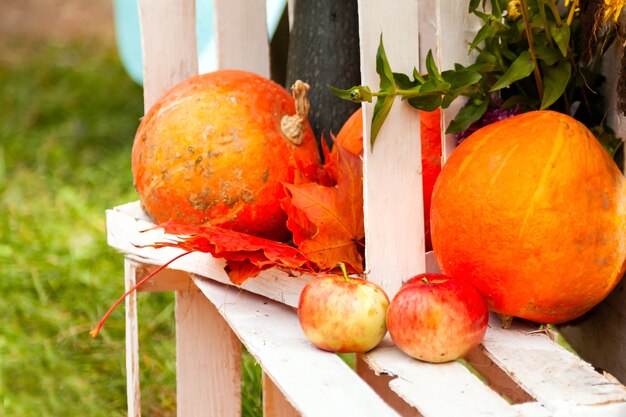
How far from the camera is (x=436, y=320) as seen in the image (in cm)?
96

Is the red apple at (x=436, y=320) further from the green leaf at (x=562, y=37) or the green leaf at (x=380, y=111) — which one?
the green leaf at (x=562, y=37)

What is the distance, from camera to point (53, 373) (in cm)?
232

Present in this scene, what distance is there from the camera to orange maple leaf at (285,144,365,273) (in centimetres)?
115

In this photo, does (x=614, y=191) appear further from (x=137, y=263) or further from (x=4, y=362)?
(x=4, y=362)

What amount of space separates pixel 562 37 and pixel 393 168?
26 centimetres

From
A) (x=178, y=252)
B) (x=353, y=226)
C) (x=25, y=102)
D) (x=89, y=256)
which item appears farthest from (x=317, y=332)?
(x=25, y=102)

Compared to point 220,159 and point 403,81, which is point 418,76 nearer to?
point 403,81

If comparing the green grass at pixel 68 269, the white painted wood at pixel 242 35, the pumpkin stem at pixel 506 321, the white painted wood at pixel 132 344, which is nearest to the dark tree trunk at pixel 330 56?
the white painted wood at pixel 242 35

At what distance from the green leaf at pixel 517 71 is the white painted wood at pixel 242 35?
24.9 inches

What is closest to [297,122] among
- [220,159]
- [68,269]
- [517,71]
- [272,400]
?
[220,159]

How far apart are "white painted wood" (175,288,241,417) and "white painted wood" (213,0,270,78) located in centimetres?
42

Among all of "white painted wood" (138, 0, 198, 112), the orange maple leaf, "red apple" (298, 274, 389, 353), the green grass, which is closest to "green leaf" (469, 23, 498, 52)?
the orange maple leaf

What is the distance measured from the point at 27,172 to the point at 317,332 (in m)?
2.68

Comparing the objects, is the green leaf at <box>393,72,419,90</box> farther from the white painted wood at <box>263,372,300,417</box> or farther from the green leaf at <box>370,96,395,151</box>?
the white painted wood at <box>263,372,300,417</box>
